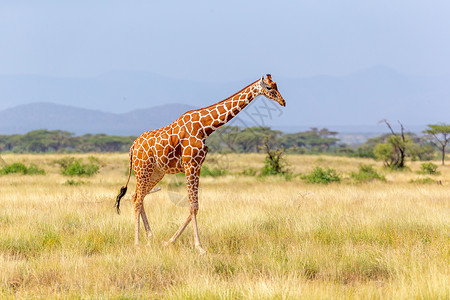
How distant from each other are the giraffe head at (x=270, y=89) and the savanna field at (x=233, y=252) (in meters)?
2.16

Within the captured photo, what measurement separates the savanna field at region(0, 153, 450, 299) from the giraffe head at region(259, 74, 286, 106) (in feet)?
7.09

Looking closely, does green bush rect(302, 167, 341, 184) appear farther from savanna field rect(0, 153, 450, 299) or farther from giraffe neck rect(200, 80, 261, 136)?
giraffe neck rect(200, 80, 261, 136)

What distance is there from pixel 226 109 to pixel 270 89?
28.6 inches

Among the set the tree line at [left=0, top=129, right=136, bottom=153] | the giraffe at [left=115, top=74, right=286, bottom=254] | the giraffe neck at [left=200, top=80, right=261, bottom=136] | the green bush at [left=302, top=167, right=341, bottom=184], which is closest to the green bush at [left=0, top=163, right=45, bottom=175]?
the green bush at [left=302, top=167, right=341, bottom=184]

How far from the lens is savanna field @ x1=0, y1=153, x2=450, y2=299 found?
5367mm

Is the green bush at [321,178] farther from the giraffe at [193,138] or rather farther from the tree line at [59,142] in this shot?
the tree line at [59,142]

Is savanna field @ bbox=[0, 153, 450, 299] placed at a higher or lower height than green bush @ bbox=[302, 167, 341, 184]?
higher

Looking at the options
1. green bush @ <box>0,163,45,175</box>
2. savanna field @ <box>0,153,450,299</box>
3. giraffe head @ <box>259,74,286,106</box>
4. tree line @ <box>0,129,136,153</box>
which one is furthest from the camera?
tree line @ <box>0,129,136,153</box>

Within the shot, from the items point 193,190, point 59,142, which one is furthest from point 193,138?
point 59,142

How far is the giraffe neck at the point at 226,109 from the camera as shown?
7.07 m

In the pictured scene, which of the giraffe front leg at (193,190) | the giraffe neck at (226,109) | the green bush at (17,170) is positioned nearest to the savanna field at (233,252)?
the giraffe front leg at (193,190)

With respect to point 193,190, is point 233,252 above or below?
below

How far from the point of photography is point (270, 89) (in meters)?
6.88

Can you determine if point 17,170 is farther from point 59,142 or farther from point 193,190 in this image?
point 59,142
